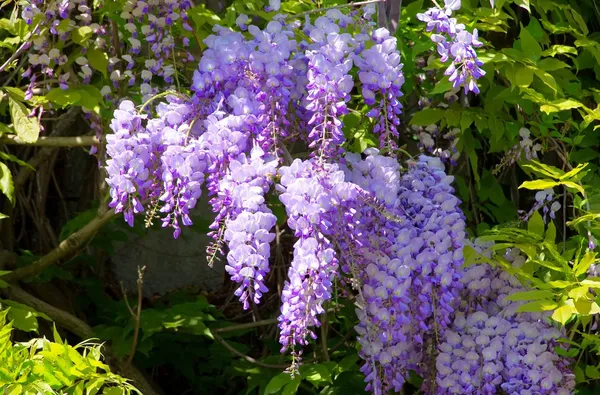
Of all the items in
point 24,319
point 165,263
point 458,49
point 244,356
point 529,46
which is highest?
point 458,49

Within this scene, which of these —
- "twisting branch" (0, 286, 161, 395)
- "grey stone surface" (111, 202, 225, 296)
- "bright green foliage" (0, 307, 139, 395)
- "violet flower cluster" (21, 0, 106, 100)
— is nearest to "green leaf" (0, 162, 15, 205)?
"violet flower cluster" (21, 0, 106, 100)

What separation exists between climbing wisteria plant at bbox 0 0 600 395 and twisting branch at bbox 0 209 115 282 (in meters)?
0.03

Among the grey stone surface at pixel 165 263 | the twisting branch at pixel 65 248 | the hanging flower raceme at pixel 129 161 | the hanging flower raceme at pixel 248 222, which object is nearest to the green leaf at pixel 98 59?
the twisting branch at pixel 65 248

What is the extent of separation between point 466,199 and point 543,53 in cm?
56

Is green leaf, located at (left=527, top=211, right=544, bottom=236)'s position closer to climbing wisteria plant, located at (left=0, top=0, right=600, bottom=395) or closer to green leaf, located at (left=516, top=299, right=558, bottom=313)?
climbing wisteria plant, located at (left=0, top=0, right=600, bottom=395)

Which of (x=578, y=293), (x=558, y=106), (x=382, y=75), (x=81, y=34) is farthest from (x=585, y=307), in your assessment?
(x=81, y=34)

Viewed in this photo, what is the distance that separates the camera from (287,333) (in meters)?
1.89

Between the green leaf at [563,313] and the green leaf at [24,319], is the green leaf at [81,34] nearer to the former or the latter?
the green leaf at [24,319]

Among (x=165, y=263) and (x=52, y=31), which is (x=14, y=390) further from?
(x=165, y=263)

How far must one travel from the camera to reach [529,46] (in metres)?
2.35

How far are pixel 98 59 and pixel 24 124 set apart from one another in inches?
10.6

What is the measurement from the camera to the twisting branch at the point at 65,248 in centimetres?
275

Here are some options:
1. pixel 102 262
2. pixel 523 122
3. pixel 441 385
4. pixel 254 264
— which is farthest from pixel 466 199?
pixel 102 262

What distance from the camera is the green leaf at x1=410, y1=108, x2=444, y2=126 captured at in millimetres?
2570
